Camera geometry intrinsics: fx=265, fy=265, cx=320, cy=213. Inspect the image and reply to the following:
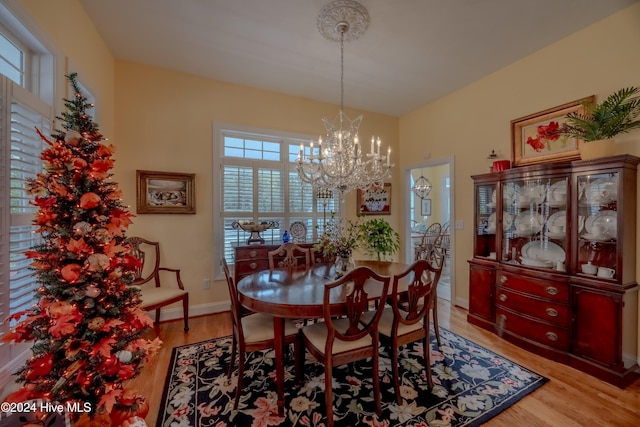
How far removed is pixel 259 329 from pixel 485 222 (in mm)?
2842

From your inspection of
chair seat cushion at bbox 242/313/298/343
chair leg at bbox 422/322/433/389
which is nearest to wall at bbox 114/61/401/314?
chair seat cushion at bbox 242/313/298/343

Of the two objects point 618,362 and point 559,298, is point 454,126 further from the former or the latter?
point 618,362

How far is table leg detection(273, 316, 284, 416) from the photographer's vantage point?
175 centimetres

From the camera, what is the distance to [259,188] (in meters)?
3.79

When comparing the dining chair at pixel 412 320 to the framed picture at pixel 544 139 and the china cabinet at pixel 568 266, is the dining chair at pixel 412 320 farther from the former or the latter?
the framed picture at pixel 544 139

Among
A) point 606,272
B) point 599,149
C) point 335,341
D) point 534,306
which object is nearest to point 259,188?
point 335,341

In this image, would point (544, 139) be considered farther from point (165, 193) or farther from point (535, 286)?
point (165, 193)

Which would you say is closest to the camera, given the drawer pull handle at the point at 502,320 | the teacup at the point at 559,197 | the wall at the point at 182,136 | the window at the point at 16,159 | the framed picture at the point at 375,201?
the window at the point at 16,159

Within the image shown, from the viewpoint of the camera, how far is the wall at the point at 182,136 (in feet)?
10.1

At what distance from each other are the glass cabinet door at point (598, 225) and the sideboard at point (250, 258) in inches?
106

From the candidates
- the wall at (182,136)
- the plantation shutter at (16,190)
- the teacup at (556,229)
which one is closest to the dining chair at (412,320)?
the teacup at (556,229)

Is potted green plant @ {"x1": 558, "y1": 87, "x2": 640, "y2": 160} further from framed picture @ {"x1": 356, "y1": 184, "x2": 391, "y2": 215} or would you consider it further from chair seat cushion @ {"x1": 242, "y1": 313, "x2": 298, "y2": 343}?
chair seat cushion @ {"x1": 242, "y1": 313, "x2": 298, "y2": 343}

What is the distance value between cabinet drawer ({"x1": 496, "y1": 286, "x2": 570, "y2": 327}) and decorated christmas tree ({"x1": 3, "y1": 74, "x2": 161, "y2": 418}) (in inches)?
128

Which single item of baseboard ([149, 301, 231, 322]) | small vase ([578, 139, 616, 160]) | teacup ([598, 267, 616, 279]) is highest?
small vase ([578, 139, 616, 160])
